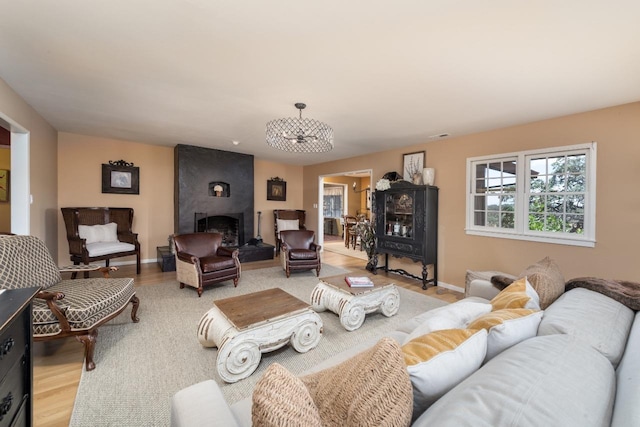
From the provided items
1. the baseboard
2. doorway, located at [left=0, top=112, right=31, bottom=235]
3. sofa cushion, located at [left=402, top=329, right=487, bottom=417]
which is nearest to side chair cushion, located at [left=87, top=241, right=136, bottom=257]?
doorway, located at [left=0, top=112, right=31, bottom=235]

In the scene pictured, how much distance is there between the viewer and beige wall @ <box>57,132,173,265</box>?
4.63 m

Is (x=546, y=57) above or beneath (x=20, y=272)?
above

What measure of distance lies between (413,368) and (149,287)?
4.20m

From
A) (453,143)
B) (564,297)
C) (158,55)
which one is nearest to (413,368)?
(564,297)

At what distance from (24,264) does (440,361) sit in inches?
118

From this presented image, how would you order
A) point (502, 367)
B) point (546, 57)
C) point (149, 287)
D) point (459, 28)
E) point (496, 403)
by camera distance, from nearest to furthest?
1. point (496, 403)
2. point (502, 367)
3. point (459, 28)
4. point (546, 57)
5. point (149, 287)

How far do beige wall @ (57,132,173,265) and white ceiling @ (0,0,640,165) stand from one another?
1477mm

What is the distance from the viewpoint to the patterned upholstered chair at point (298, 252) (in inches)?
180

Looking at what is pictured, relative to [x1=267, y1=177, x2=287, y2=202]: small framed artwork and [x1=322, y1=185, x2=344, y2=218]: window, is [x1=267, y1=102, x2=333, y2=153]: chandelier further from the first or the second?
[x1=322, y1=185, x2=344, y2=218]: window

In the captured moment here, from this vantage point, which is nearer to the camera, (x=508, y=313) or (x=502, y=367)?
(x=502, y=367)

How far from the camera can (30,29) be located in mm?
1764

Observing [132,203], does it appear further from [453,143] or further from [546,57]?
[546,57]

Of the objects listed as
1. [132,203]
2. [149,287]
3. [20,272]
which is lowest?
[149,287]

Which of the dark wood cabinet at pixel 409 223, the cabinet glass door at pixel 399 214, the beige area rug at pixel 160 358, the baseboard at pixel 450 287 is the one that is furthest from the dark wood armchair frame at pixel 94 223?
the baseboard at pixel 450 287
